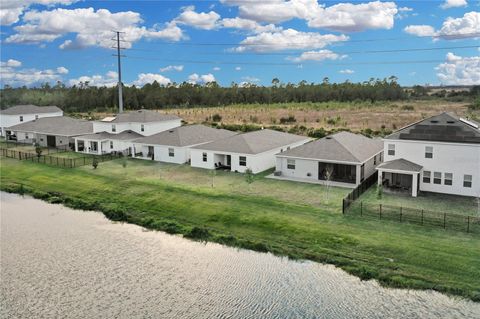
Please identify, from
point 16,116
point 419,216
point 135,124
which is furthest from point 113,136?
point 419,216

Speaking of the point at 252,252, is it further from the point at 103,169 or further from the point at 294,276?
the point at 103,169

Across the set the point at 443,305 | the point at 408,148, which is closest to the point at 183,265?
the point at 443,305

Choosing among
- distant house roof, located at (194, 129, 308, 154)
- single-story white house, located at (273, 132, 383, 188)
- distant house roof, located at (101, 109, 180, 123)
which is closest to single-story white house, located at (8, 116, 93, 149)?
distant house roof, located at (101, 109, 180, 123)

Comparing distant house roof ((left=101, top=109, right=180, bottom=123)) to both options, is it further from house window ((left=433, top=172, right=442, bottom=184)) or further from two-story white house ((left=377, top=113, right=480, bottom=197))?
house window ((left=433, top=172, right=442, bottom=184))

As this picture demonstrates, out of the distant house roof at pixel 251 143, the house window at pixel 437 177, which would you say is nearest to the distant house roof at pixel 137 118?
the distant house roof at pixel 251 143

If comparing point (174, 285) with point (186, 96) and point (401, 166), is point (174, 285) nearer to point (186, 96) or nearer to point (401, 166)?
point (401, 166)

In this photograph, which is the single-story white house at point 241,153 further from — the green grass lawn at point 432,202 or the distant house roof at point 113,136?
the distant house roof at point 113,136
